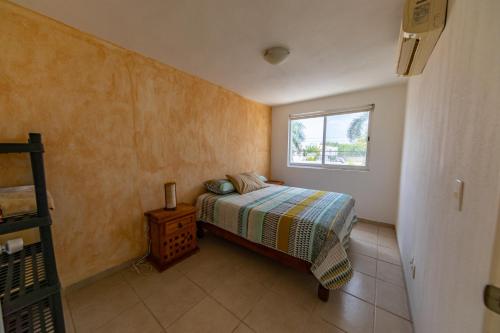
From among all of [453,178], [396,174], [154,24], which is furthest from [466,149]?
[396,174]

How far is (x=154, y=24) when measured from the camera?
1.50 meters

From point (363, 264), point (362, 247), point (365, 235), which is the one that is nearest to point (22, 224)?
point (363, 264)

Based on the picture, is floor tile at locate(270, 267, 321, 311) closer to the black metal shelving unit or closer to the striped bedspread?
the striped bedspread

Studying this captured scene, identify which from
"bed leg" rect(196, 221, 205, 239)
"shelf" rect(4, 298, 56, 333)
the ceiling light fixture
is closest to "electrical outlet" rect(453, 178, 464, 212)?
the ceiling light fixture

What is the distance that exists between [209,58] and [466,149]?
2.21 meters

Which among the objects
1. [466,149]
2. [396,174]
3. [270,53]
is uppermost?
[270,53]

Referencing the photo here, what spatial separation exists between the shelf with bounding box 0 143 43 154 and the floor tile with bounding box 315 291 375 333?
2058 mm

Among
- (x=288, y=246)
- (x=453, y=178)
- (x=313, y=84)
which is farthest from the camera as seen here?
(x=313, y=84)

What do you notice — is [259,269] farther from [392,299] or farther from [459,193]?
[459,193]

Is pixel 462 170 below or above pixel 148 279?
above

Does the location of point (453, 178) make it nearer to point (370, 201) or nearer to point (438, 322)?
point (438, 322)

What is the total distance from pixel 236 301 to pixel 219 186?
1462 millimetres

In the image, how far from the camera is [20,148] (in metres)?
0.71

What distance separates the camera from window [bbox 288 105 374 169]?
3.20 m
